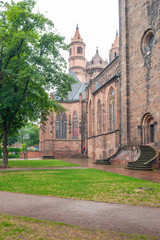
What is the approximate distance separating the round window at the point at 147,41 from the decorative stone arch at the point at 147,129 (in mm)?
5492

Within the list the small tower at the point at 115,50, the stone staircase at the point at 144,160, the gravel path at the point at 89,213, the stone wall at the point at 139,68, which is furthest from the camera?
the small tower at the point at 115,50

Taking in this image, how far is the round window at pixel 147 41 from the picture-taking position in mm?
18531

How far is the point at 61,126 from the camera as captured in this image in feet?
142

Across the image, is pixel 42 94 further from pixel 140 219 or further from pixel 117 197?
pixel 140 219

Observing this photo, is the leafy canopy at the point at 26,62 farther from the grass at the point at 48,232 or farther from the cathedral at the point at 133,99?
the grass at the point at 48,232

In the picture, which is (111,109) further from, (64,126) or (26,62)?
(64,126)

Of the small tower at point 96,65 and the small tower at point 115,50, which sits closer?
the small tower at point 115,50

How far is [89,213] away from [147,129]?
1478 centimetres

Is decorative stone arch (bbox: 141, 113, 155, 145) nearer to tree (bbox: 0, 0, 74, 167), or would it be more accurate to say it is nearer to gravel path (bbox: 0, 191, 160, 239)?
tree (bbox: 0, 0, 74, 167)

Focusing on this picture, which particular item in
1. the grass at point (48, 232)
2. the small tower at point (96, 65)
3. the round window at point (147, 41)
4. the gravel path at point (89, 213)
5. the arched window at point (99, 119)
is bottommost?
the gravel path at point (89, 213)

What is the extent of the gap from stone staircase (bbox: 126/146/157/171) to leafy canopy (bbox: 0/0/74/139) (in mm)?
7668

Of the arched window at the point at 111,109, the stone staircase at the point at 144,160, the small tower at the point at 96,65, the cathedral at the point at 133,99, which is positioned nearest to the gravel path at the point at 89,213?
the stone staircase at the point at 144,160

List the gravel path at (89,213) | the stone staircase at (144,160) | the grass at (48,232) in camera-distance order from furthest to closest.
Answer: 1. the stone staircase at (144,160)
2. the gravel path at (89,213)
3. the grass at (48,232)

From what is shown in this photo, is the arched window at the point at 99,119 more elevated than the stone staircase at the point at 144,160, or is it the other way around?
the arched window at the point at 99,119
